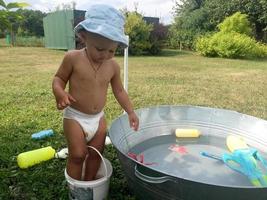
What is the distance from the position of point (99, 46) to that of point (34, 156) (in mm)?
985

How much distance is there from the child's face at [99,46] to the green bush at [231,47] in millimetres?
10330

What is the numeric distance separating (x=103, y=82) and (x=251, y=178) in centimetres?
107

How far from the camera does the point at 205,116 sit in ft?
8.02

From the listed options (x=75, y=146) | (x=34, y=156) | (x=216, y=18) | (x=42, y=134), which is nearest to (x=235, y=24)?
(x=216, y=18)

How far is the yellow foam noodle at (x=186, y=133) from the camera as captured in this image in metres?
2.47

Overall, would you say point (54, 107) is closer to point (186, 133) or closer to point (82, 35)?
point (186, 133)

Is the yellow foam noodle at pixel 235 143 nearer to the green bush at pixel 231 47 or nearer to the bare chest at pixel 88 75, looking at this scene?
the bare chest at pixel 88 75

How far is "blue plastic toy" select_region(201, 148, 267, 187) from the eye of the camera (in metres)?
1.99

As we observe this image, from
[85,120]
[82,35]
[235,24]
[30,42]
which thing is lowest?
[30,42]

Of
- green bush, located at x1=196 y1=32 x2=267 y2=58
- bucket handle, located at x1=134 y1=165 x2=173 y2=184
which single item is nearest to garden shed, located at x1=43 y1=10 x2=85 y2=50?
green bush, located at x1=196 y1=32 x2=267 y2=58

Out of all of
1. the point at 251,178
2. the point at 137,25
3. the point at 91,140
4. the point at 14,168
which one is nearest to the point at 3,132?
the point at 14,168

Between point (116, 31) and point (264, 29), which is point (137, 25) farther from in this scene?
point (116, 31)

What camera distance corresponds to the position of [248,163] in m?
2.07

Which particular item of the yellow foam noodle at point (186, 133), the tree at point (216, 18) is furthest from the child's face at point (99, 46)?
the tree at point (216, 18)
